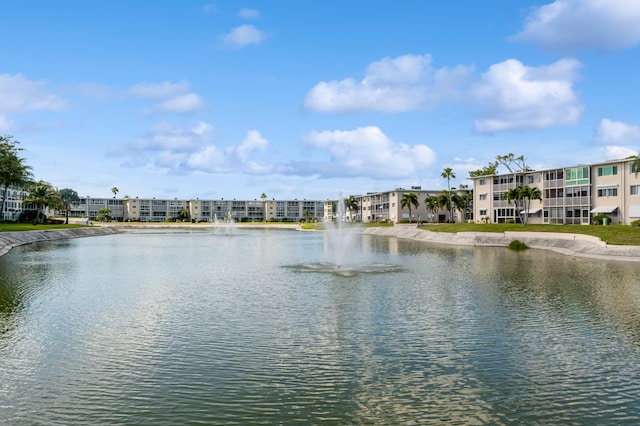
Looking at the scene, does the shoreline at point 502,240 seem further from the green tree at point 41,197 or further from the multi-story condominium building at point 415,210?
the multi-story condominium building at point 415,210

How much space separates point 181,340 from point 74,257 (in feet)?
155

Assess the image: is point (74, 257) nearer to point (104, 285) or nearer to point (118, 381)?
point (104, 285)

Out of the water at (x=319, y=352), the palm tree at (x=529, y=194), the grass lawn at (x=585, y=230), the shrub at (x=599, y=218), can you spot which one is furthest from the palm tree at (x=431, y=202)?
the water at (x=319, y=352)

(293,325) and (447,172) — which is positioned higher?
(447,172)

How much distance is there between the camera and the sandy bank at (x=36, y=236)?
77.8m

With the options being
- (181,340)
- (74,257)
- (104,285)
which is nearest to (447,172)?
(74,257)

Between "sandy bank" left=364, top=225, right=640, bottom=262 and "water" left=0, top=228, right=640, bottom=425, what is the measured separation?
73.0 ft

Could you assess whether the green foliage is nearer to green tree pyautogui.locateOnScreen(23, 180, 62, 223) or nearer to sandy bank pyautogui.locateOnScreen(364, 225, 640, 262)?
sandy bank pyautogui.locateOnScreen(364, 225, 640, 262)

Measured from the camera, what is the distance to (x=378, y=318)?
84.9ft

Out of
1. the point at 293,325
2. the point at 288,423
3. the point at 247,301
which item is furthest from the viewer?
the point at 247,301

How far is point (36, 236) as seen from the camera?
9600 centimetres

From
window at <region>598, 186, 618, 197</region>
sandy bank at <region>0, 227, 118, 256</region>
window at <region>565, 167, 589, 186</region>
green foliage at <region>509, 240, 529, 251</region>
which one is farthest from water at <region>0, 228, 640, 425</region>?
window at <region>565, 167, 589, 186</region>

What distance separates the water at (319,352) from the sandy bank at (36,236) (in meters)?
46.5

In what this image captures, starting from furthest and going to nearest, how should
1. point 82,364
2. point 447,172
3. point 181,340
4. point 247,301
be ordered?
1. point 447,172
2. point 247,301
3. point 181,340
4. point 82,364
